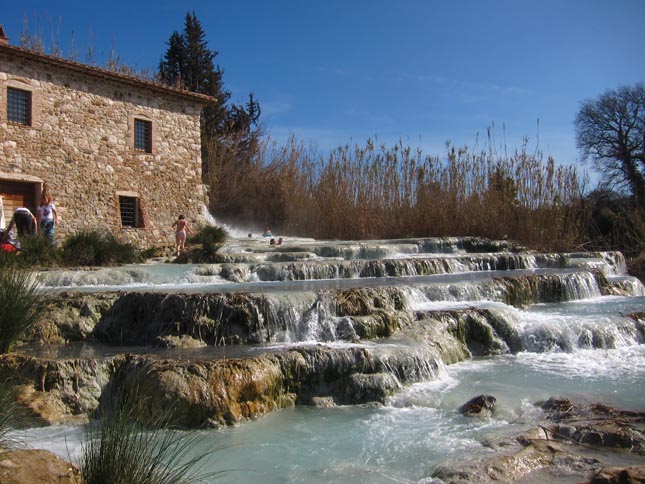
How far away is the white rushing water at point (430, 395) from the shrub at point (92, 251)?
1.61 meters

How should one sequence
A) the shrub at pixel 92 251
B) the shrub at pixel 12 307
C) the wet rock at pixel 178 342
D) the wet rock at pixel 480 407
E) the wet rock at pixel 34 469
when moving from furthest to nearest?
the shrub at pixel 92 251, the wet rock at pixel 178 342, the shrub at pixel 12 307, the wet rock at pixel 480 407, the wet rock at pixel 34 469

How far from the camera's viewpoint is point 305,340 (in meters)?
6.40

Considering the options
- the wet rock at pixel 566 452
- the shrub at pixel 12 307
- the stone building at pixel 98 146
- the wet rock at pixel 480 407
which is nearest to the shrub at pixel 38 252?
the stone building at pixel 98 146

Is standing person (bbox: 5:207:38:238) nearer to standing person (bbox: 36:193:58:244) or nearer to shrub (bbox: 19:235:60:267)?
standing person (bbox: 36:193:58:244)

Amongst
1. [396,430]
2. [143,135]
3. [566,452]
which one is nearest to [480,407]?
[396,430]

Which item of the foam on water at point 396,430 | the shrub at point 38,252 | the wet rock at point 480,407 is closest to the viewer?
the foam on water at point 396,430

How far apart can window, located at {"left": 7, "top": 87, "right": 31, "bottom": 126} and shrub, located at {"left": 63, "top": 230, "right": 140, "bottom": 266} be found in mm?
3394

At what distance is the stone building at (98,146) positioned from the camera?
1264 centimetres

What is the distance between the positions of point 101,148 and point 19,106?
2.06m

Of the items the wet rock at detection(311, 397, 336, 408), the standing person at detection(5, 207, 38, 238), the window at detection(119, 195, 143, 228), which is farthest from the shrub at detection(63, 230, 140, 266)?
the wet rock at detection(311, 397, 336, 408)

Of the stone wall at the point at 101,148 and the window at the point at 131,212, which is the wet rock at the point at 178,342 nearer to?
the stone wall at the point at 101,148

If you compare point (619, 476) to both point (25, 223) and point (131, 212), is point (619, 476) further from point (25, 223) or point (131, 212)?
point (131, 212)

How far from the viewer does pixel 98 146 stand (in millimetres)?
14156

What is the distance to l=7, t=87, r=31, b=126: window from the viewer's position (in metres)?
12.5
